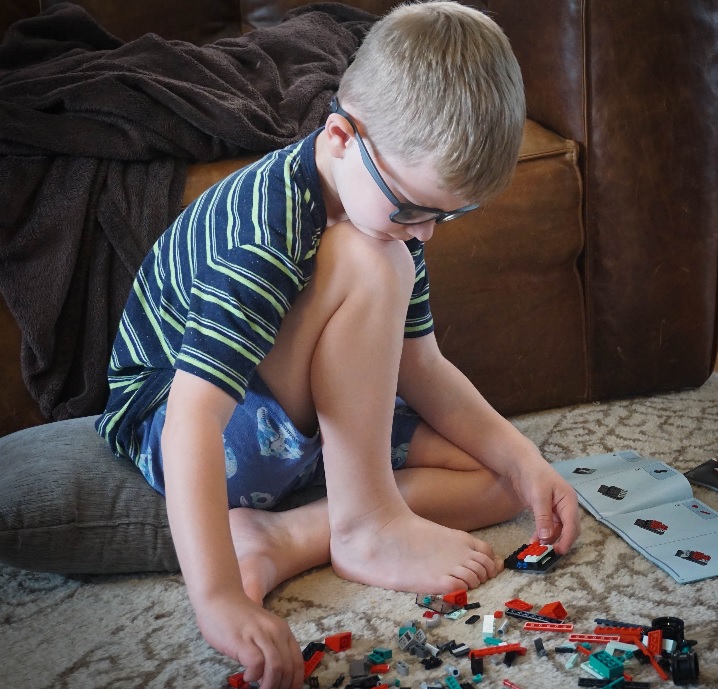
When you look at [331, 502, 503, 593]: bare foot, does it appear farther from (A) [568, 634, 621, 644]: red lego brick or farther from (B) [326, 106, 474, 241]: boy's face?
(B) [326, 106, 474, 241]: boy's face

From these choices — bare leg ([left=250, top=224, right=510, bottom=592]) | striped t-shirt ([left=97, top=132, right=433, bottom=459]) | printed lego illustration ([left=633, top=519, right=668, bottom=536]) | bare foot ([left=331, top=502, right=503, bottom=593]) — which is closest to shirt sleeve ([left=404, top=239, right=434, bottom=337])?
striped t-shirt ([left=97, top=132, right=433, bottom=459])

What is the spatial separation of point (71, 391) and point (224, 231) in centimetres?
49

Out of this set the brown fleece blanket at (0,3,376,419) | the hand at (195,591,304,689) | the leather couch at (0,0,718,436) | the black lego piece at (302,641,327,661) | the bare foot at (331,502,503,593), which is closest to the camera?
the hand at (195,591,304,689)

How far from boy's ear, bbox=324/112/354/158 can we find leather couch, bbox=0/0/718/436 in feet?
1.48

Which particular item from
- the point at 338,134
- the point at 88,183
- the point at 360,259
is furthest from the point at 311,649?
the point at 88,183

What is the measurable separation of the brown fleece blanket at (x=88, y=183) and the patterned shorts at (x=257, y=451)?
26cm

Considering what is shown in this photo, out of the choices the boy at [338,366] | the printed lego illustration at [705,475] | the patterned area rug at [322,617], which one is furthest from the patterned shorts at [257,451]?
the printed lego illustration at [705,475]

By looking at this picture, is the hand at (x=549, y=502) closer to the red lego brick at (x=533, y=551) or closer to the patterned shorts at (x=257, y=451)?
the red lego brick at (x=533, y=551)

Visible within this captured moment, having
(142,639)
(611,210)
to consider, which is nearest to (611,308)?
(611,210)

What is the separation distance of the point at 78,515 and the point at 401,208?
478 mm

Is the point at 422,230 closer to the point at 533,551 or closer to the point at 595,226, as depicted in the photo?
the point at 533,551

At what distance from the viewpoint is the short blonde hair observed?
0.79 meters

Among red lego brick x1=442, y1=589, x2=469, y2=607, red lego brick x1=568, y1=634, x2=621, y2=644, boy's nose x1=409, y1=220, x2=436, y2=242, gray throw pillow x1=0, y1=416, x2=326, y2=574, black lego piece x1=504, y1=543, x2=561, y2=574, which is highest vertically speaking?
boy's nose x1=409, y1=220, x2=436, y2=242

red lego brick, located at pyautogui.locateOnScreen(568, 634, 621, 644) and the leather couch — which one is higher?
the leather couch
